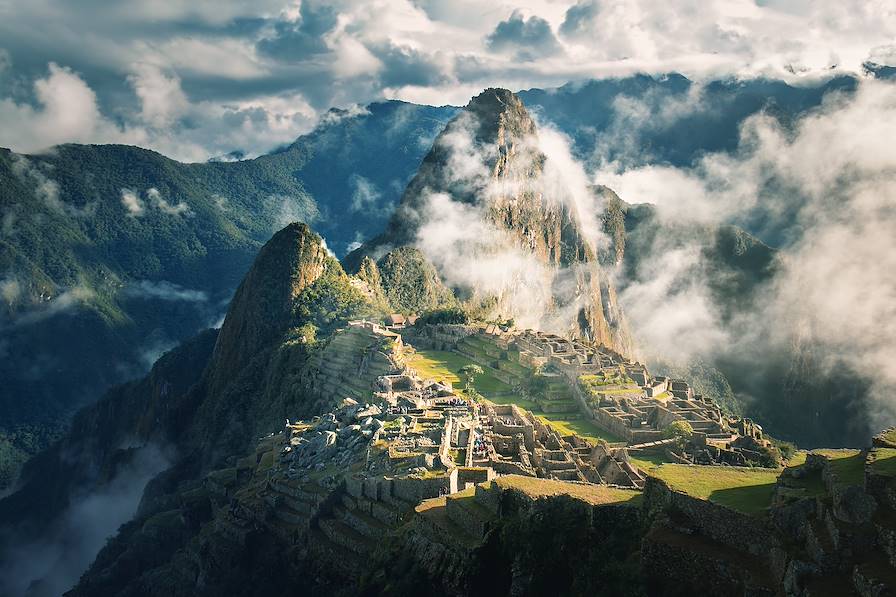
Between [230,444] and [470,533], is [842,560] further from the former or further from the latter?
[230,444]

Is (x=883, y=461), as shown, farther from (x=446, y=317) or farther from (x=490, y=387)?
(x=446, y=317)

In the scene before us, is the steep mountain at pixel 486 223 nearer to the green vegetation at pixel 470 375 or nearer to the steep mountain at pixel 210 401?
the steep mountain at pixel 210 401

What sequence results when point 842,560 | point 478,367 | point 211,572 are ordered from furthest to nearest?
point 478,367
point 211,572
point 842,560

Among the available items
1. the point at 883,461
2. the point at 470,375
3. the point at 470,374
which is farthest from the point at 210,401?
the point at 883,461

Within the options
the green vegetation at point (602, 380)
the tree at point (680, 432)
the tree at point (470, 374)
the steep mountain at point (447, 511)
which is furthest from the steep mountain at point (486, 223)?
the tree at point (680, 432)

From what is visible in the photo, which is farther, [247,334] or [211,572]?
[247,334]

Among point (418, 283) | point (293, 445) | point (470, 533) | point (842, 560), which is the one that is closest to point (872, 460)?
point (842, 560)
